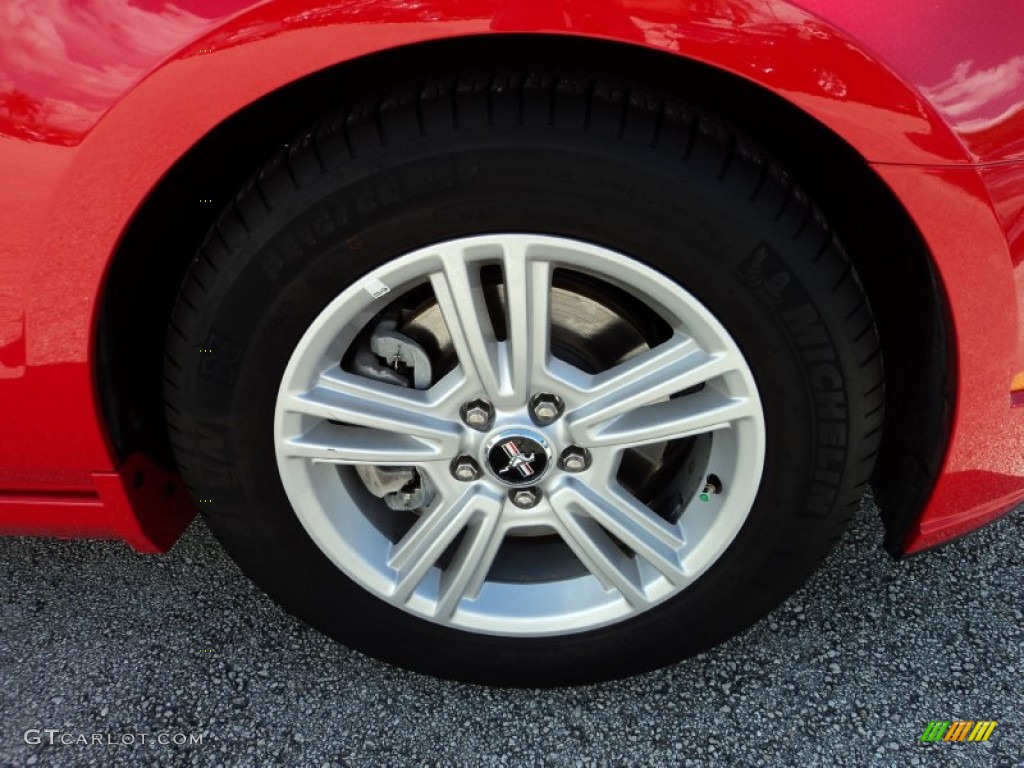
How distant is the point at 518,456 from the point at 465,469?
0.10m

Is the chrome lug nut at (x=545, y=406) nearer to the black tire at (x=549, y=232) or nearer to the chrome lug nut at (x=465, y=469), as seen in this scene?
the chrome lug nut at (x=465, y=469)

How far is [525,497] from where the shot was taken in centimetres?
153

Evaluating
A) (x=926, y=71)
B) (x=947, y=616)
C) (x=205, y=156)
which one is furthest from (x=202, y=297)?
(x=947, y=616)

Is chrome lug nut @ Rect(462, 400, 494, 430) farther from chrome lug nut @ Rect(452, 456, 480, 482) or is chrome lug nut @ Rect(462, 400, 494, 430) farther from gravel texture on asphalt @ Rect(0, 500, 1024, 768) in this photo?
gravel texture on asphalt @ Rect(0, 500, 1024, 768)

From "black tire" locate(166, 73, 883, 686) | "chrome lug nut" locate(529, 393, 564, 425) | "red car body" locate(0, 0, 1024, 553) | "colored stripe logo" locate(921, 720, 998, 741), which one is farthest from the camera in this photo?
"colored stripe logo" locate(921, 720, 998, 741)

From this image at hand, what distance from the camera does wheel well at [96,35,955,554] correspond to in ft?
4.28

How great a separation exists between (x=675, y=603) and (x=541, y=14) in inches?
39.6

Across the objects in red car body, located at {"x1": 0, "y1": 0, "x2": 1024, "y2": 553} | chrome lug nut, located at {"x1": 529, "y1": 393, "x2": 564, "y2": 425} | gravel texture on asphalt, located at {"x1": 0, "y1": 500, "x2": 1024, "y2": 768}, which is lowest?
gravel texture on asphalt, located at {"x1": 0, "y1": 500, "x2": 1024, "y2": 768}

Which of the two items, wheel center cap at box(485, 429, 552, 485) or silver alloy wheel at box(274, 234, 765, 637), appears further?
wheel center cap at box(485, 429, 552, 485)

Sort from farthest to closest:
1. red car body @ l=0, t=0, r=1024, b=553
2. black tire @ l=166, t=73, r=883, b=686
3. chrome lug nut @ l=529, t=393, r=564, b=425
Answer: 1. chrome lug nut @ l=529, t=393, r=564, b=425
2. black tire @ l=166, t=73, r=883, b=686
3. red car body @ l=0, t=0, r=1024, b=553

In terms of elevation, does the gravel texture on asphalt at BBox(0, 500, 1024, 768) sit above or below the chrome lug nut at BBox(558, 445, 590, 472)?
below

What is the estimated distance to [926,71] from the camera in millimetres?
1133

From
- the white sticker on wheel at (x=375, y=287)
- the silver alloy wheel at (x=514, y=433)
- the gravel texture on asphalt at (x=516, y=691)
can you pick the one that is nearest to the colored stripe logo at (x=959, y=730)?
the gravel texture on asphalt at (x=516, y=691)

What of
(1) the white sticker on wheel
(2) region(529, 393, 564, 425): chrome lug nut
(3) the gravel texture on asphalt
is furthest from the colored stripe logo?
(1) the white sticker on wheel
